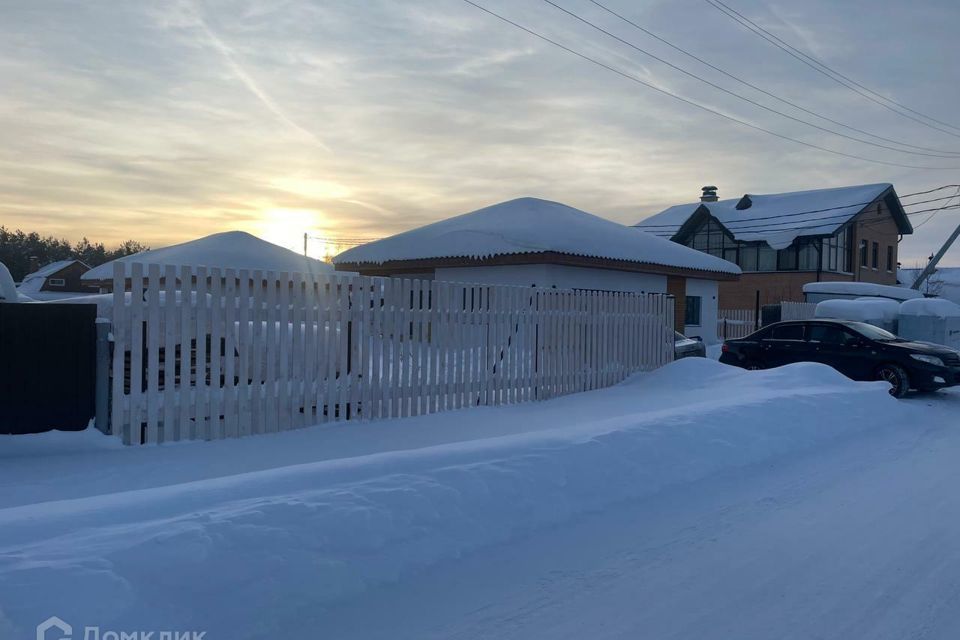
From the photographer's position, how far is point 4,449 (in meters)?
6.74

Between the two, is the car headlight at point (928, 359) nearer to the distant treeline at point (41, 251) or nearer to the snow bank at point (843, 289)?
the snow bank at point (843, 289)

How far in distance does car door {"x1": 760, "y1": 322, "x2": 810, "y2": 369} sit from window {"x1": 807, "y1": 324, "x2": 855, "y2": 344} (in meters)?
0.19

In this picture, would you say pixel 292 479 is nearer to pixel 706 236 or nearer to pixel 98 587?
pixel 98 587

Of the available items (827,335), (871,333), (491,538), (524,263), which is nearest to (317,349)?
(491,538)

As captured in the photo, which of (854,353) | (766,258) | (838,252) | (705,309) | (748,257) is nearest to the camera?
(854,353)

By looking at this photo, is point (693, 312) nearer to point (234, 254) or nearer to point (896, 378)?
point (896, 378)

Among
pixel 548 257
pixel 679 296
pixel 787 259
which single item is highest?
pixel 787 259

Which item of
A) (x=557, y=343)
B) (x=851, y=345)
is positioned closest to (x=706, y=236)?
(x=851, y=345)

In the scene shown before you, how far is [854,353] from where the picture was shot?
1405cm

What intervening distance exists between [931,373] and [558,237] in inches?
364

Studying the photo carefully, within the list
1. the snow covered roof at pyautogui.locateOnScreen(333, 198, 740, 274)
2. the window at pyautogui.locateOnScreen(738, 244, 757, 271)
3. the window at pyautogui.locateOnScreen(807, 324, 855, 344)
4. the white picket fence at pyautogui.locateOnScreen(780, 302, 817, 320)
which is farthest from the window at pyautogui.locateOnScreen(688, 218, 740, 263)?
the window at pyautogui.locateOnScreen(807, 324, 855, 344)

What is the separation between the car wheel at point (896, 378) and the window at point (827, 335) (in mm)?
975

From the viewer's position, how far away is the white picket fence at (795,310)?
24.3 meters

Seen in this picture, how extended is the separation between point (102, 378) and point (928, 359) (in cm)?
1315
